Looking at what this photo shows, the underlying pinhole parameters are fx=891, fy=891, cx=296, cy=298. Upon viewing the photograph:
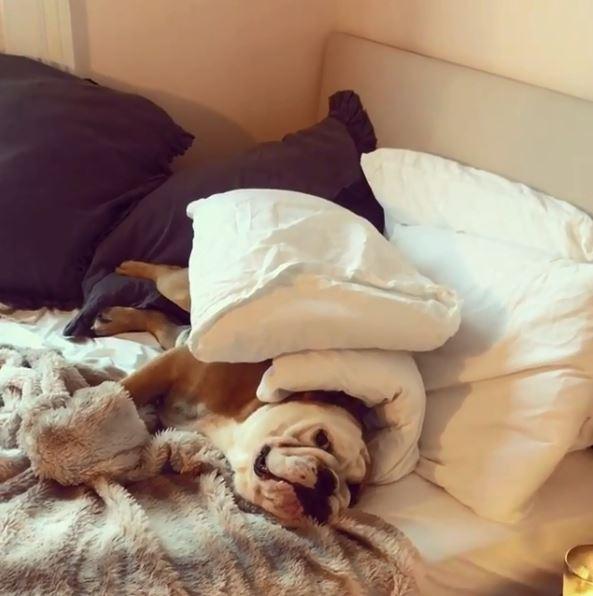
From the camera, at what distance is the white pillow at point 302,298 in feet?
4.02

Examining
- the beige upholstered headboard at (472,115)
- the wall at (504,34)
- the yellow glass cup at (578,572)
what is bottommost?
the yellow glass cup at (578,572)

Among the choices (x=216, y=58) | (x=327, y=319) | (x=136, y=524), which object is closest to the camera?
(x=136, y=524)

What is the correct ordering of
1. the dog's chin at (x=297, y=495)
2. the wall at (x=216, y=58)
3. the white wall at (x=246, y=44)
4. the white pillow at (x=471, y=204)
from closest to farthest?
1. the dog's chin at (x=297, y=495)
2. the white pillow at (x=471, y=204)
3. the white wall at (x=246, y=44)
4. the wall at (x=216, y=58)

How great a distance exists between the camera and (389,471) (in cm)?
133

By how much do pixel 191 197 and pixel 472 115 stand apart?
1.87 ft

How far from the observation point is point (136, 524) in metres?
1.12

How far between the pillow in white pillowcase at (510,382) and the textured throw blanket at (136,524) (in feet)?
0.55

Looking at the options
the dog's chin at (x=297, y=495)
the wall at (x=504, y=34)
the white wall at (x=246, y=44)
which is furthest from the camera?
the white wall at (x=246, y=44)

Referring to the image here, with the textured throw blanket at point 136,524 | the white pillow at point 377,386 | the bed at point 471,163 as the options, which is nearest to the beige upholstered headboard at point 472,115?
the bed at point 471,163

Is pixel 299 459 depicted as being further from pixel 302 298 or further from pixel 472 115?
pixel 472 115

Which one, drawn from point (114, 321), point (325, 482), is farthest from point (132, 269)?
point (325, 482)

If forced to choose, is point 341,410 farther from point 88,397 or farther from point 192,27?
point 192,27

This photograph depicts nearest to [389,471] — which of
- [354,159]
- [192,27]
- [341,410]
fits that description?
[341,410]

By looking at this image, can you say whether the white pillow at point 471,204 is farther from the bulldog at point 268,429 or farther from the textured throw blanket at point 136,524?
the textured throw blanket at point 136,524
